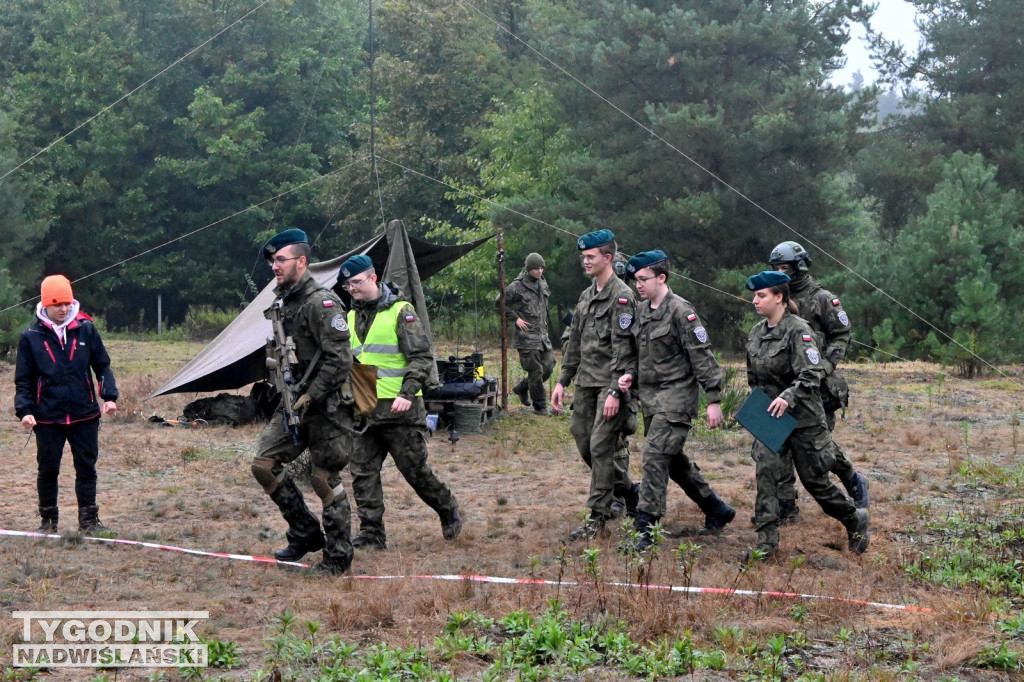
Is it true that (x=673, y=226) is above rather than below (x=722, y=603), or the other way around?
above

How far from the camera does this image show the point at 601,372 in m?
7.56

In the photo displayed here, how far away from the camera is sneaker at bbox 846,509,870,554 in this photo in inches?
269

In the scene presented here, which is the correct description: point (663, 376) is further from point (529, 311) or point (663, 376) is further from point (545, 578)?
point (529, 311)

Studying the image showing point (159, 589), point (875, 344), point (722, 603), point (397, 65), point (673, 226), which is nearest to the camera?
point (722, 603)

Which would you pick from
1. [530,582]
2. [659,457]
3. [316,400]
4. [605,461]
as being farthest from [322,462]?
[659,457]

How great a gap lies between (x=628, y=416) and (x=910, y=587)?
81.9 inches

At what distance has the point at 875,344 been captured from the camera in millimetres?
21531

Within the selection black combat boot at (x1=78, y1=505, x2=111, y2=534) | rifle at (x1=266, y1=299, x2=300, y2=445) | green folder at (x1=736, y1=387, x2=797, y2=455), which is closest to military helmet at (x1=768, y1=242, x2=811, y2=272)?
green folder at (x1=736, y1=387, x2=797, y2=455)

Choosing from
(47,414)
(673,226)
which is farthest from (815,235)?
(47,414)

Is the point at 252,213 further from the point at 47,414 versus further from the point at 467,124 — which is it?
the point at 47,414

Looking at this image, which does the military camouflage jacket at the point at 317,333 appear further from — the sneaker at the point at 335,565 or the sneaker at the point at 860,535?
the sneaker at the point at 860,535

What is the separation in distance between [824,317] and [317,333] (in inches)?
136

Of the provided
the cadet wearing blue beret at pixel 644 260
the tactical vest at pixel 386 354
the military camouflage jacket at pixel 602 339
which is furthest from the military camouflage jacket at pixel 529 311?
the tactical vest at pixel 386 354

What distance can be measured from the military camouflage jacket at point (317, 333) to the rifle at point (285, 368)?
4 cm
